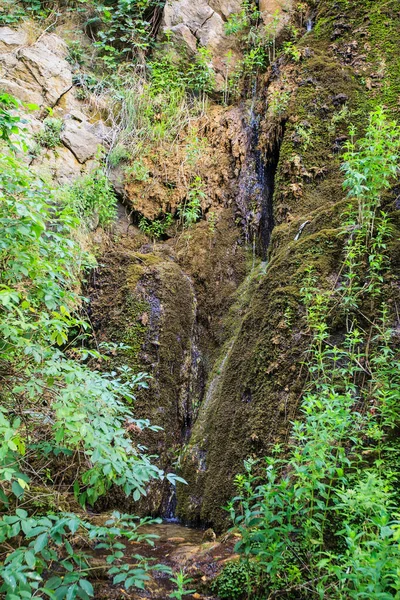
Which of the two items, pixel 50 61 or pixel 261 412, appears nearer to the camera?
pixel 261 412

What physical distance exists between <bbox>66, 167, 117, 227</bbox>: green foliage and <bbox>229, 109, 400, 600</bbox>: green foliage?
410 cm

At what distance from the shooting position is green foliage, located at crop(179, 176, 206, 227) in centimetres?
694

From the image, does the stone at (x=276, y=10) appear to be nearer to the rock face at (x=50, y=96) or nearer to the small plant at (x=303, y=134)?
the small plant at (x=303, y=134)

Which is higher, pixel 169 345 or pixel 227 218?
pixel 227 218

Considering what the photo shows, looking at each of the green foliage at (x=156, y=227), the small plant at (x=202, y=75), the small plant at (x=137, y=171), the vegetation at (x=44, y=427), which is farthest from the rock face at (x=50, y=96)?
the vegetation at (x=44, y=427)

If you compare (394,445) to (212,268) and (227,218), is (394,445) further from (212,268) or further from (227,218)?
(227,218)

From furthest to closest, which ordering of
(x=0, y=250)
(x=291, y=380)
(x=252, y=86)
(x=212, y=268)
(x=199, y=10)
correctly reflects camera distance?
(x=199, y=10) → (x=252, y=86) → (x=212, y=268) → (x=291, y=380) → (x=0, y=250)

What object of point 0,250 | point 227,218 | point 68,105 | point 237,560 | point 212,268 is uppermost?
point 68,105

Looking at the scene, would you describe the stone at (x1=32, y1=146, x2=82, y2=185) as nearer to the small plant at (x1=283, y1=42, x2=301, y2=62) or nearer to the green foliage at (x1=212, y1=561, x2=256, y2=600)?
the small plant at (x1=283, y1=42, x2=301, y2=62)

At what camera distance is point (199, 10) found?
29.1ft

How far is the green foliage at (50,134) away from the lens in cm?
700

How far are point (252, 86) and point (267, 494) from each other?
747 cm

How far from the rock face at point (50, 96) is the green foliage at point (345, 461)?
505cm

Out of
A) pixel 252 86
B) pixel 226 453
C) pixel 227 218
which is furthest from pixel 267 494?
pixel 252 86
